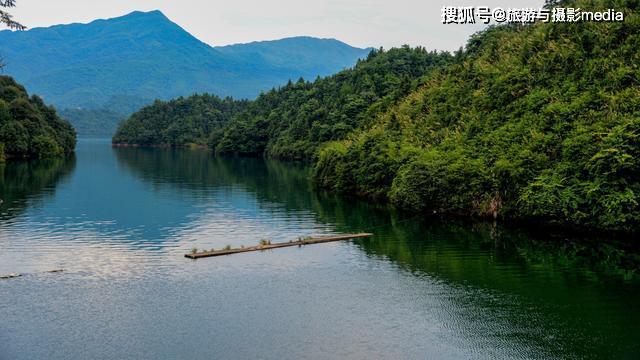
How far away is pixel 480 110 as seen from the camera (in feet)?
336

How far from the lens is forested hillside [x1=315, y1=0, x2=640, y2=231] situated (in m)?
70.4

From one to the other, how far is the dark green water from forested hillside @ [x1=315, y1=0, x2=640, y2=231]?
16.6 feet

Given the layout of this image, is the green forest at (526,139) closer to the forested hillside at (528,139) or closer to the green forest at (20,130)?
the forested hillside at (528,139)

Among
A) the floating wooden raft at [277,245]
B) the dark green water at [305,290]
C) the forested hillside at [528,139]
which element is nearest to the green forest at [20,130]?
the dark green water at [305,290]

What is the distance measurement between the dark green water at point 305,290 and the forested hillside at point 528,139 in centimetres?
507

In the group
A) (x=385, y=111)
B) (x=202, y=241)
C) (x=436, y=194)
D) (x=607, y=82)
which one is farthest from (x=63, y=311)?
(x=385, y=111)

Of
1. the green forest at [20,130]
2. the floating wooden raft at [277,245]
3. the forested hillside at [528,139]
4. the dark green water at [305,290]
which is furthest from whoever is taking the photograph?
the green forest at [20,130]

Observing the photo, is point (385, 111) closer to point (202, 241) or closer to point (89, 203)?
point (89, 203)

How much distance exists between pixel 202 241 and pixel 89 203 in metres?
39.0

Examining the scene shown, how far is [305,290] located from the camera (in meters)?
51.3

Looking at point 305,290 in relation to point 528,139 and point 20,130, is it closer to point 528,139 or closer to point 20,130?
point 528,139

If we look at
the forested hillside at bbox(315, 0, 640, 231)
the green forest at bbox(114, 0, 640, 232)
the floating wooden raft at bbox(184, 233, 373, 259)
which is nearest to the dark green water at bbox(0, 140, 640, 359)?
the floating wooden raft at bbox(184, 233, 373, 259)

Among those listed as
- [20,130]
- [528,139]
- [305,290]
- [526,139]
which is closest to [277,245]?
[305,290]

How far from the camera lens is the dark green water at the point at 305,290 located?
129ft
